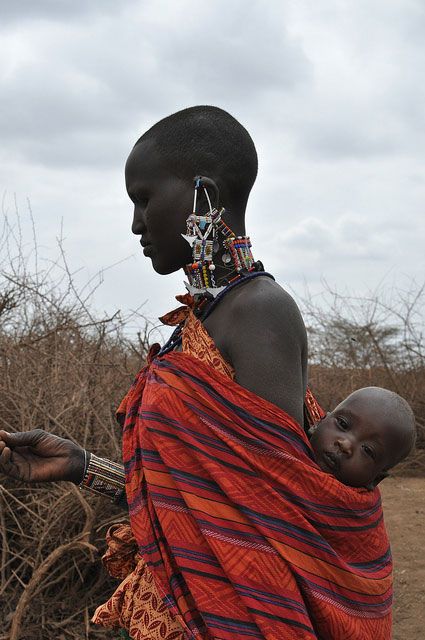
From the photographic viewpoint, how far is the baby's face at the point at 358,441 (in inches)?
69.0

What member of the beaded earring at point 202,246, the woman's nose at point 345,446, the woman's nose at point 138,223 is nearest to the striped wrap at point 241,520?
the woman's nose at point 345,446

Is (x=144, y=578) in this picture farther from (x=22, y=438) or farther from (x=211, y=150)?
(x=211, y=150)

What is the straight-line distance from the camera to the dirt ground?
5012 mm

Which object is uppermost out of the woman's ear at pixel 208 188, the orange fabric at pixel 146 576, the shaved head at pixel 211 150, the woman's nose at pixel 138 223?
the shaved head at pixel 211 150

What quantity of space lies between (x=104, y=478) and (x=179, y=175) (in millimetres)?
810

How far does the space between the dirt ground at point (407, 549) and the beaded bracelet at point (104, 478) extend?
334 cm

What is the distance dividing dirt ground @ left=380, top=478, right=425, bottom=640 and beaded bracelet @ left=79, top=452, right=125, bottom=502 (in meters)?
3.34

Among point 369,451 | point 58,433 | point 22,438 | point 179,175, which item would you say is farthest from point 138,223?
point 58,433

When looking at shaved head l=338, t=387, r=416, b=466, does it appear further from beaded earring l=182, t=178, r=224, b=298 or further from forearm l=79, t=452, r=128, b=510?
forearm l=79, t=452, r=128, b=510

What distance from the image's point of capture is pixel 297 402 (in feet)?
5.48

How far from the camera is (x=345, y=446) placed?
1746mm

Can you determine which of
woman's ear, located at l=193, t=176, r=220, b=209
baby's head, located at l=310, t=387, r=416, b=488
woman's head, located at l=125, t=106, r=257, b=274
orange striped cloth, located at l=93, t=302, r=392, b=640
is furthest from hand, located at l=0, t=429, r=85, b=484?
woman's ear, located at l=193, t=176, r=220, b=209

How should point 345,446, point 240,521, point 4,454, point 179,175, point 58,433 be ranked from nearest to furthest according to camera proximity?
point 240,521 < point 345,446 < point 179,175 < point 4,454 < point 58,433

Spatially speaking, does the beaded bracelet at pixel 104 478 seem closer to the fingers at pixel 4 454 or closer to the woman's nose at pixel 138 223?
the fingers at pixel 4 454
